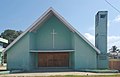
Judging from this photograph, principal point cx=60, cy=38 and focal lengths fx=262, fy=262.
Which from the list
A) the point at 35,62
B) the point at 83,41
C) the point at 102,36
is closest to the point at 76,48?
the point at 83,41

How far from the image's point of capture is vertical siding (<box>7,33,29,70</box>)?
3011 centimetres

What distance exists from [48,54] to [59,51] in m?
2.83

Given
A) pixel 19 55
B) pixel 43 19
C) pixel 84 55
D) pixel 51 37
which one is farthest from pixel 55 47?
pixel 19 55

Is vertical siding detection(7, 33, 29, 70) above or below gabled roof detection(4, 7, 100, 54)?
below

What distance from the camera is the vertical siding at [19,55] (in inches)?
1185

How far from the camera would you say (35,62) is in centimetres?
3309

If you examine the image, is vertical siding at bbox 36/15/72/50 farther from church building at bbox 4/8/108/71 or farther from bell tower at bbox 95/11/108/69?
bell tower at bbox 95/11/108/69

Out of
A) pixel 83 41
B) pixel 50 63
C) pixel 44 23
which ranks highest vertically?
pixel 44 23

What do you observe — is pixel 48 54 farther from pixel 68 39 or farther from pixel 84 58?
pixel 84 58

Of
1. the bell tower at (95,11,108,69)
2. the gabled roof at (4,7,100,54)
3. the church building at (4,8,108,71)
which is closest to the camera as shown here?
the gabled roof at (4,7,100,54)

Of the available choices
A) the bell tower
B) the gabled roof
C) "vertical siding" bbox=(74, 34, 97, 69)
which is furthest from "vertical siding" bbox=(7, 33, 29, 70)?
the bell tower

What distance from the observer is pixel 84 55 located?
30.4 m

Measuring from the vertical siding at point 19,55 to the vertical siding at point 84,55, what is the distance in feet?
18.8

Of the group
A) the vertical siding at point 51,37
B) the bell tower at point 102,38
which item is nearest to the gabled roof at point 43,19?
the bell tower at point 102,38
